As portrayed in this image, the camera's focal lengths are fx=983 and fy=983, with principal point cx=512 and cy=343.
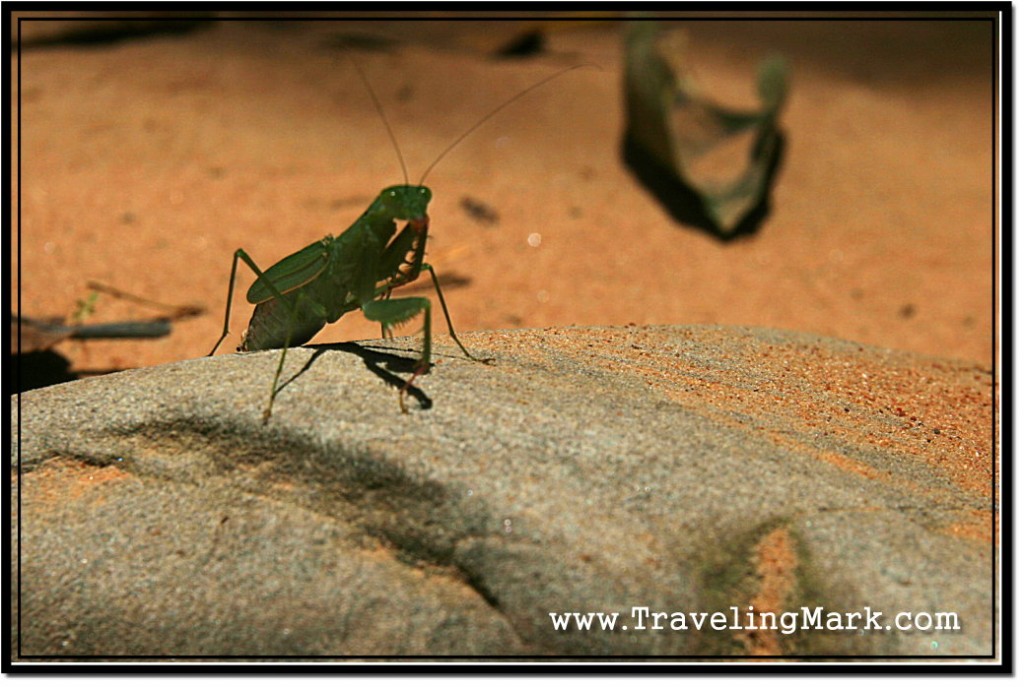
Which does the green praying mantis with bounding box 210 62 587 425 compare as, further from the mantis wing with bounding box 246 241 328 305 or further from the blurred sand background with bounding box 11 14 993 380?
the blurred sand background with bounding box 11 14 993 380

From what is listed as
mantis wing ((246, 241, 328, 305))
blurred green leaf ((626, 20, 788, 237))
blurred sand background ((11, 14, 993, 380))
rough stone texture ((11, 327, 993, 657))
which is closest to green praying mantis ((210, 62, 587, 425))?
mantis wing ((246, 241, 328, 305))

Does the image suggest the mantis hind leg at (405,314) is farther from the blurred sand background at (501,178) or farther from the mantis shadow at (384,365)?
the blurred sand background at (501,178)

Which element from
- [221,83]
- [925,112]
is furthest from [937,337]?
[221,83]

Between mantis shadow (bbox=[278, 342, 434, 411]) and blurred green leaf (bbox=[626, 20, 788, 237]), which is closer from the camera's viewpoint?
mantis shadow (bbox=[278, 342, 434, 411])

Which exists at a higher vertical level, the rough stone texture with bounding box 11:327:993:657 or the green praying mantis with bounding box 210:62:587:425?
the green praying mantis with bounding box 210:62:587:425

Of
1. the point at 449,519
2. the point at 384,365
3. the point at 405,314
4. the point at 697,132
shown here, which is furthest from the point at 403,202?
the point at 697,132

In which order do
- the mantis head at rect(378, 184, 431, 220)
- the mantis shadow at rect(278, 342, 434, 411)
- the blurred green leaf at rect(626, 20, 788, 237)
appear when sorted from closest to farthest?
the mantis shadow at rect(278, 342, 434, 411) < the mantis head at rect(378, 184, 431, 220) < the blurred green leaf at rect(626, 20, 788, 237)

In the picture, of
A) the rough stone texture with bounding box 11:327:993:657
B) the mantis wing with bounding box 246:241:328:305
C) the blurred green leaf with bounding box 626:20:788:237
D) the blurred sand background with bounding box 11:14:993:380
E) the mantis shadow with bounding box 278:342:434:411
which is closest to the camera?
the rough stone texture with bounding box 11:327:993:657

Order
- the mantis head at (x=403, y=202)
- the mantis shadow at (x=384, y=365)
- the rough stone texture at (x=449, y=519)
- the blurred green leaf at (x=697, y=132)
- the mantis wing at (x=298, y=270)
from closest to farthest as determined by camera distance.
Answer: the rough stone texture at (x=449, y=519), the mantis shadow at (x=384, y=365), the mantis head at (x=403, y=202), the mantis wing at (x=298, y=270), the blurred green leaf at (x=697, y=132)

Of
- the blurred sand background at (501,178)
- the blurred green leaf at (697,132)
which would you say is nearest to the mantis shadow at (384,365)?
the blurred sand background at (501,178)
